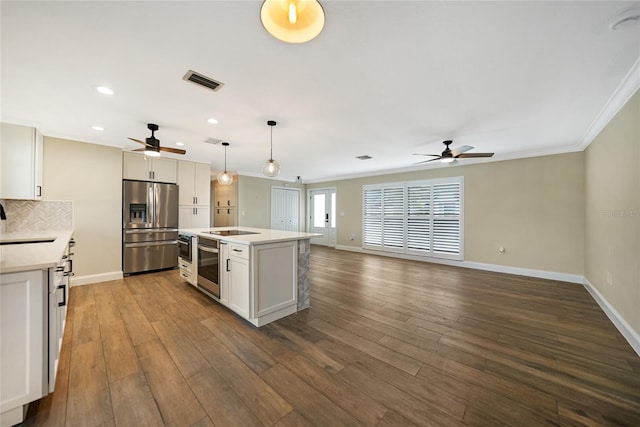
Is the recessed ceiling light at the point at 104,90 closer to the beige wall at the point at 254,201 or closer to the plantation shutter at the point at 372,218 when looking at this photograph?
the beige wall at the point at 254,201

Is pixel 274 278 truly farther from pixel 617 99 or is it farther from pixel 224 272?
pixel 617 99

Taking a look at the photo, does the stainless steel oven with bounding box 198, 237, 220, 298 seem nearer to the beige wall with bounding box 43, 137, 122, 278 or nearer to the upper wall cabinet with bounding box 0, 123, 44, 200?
the beige wall with bounding box 43, 137, 122, 278

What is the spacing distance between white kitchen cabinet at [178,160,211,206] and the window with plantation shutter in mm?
4472

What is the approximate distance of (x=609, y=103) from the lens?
2.59 meters

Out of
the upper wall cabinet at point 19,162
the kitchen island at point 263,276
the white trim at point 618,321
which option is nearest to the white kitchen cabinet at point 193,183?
the upper wall cabinet at point 19,162

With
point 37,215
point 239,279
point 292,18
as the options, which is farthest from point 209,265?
point 292,18

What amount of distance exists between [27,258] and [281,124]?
271 cm

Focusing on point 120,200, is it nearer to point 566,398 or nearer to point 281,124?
point 281,124

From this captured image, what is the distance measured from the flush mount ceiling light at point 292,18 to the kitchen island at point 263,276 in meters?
1.84

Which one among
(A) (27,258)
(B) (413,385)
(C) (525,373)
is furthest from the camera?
(C) (525,373)

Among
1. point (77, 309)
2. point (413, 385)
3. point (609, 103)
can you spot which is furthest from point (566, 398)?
point (77, 309)

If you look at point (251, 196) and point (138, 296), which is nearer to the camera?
point (138, 296)

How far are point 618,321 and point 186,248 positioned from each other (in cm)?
560

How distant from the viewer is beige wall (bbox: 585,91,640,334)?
7.51ft
